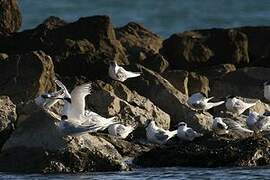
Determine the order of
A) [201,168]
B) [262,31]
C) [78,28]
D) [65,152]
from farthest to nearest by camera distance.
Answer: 1. [262,31]
2. [78,28]
3. [201,168]
4. [65,152]

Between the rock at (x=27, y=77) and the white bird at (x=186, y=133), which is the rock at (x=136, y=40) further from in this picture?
the white bird at (x=186, y=133)

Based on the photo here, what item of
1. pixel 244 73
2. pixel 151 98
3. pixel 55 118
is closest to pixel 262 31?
pixel 244 73

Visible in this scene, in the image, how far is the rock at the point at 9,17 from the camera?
24.8 metres

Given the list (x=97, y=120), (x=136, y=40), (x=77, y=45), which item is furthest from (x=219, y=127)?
(x=136, y=40)

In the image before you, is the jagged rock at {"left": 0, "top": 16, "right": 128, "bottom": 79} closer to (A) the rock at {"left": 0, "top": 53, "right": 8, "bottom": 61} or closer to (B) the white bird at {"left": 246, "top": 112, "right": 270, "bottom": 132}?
(A) the rock at {"left": 0, "top": 53, "right": 8, "bottom": 61}

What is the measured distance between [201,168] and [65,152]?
2155mm

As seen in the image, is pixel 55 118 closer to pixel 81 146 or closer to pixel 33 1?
pixel 81 146

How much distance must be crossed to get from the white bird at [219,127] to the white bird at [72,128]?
7.68ft

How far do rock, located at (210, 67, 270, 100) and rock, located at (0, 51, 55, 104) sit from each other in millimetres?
3433

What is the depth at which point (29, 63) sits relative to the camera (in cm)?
2006

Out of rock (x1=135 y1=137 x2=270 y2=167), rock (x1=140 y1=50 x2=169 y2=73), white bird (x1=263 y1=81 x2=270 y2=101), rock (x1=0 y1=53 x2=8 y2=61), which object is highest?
rock (x1=0 y1=53 x2=8 y2=61)

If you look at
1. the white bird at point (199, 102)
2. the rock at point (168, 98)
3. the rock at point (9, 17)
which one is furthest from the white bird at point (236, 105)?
the rock at point (9, 17)

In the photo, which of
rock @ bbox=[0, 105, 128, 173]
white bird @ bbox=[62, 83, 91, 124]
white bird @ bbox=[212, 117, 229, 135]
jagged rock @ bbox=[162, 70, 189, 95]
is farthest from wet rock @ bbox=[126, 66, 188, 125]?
rock @ bbox=[0, 105, 128, 173]

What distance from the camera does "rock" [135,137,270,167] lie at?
1722 cm
